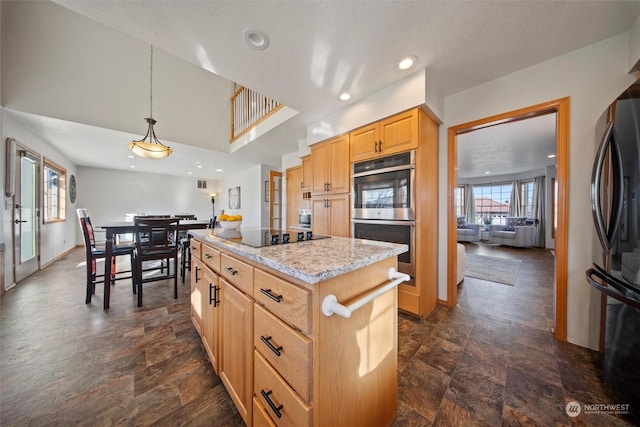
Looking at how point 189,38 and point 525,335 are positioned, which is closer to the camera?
point 189,38

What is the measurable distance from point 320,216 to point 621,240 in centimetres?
254

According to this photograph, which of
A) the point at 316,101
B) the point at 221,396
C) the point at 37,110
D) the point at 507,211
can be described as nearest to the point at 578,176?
the point at 316,101

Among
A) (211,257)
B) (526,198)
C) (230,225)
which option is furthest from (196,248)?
(526,198)

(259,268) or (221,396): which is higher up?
(259,268)

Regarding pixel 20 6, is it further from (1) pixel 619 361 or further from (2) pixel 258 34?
(1) pixel 619 361

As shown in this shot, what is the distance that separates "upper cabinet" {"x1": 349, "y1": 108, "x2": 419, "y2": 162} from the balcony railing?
57.0 inches

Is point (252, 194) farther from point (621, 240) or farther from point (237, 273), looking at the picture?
point (621, 240)

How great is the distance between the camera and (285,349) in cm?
77

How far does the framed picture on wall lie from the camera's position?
7004 millimetres

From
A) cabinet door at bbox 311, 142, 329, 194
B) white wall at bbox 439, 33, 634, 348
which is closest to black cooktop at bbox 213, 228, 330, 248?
cabinet door at bbox 311, 142, 329, 194

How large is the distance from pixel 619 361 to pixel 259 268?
6.75 ft

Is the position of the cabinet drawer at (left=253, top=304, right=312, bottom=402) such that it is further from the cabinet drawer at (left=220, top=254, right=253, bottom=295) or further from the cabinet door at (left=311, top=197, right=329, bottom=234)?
the cabinet door at (left=311, top=197, right=329, bottom=234)

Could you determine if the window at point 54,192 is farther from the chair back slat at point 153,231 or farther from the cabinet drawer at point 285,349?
the cabinet drawer at point 285,349

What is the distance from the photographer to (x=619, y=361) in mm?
1186
